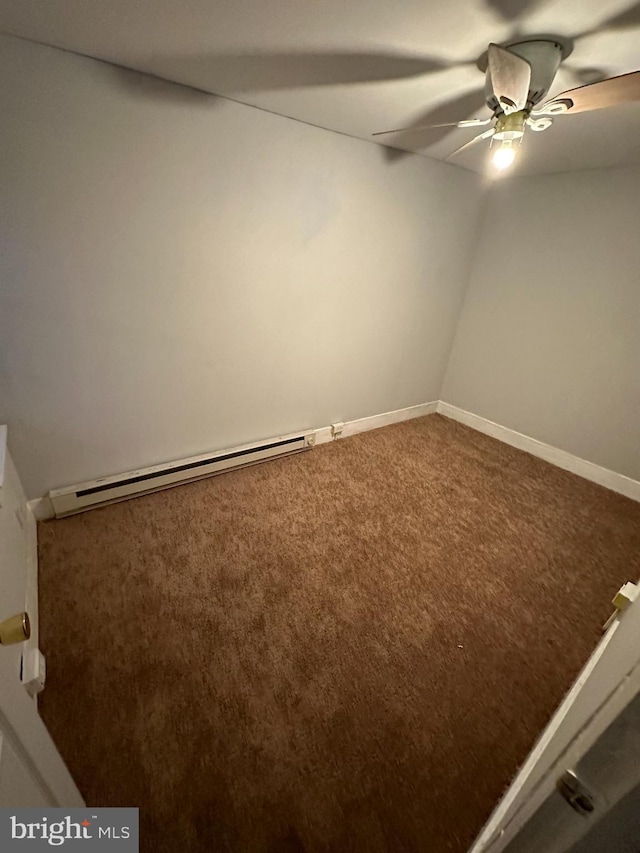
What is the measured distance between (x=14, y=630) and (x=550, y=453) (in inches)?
132

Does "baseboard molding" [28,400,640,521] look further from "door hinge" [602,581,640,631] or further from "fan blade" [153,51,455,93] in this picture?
"fan blade" [153,51,455,93]

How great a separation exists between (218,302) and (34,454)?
1.23 metres

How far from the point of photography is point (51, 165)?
54.3 inches

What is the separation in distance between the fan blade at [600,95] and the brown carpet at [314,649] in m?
1.92

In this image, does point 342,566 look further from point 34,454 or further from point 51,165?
point 51,165

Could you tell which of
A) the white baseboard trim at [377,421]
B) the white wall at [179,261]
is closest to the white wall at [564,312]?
the white wall at [179,261]

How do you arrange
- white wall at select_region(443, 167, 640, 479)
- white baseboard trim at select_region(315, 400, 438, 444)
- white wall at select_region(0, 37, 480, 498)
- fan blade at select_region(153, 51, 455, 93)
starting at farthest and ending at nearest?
white baseboard trim at select_region(315, 400, 438, 444) < white wall at select_region(443, 167, 640, 479) < white wall at select_region(0, 37, 480, 498) < fan blade at select_region(153, 51, 455, 93)

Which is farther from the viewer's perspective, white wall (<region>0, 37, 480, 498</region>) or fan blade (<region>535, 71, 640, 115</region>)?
white wall (<region>0, 37, 480, 498</region>)

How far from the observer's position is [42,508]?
5.98 feet

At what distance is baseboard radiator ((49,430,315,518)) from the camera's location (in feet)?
6.12

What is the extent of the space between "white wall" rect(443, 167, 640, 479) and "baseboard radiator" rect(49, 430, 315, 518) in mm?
1853

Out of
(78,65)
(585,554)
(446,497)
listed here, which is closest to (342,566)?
(446,497)

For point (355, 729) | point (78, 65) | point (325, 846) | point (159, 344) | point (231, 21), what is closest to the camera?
point (325, 846)

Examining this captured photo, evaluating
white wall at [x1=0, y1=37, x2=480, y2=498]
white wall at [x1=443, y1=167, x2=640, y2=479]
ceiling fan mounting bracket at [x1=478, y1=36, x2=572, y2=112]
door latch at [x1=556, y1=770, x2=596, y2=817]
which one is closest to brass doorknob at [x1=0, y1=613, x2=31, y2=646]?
door latch at [x1=556, y1=770, x2=596, y2=817]
